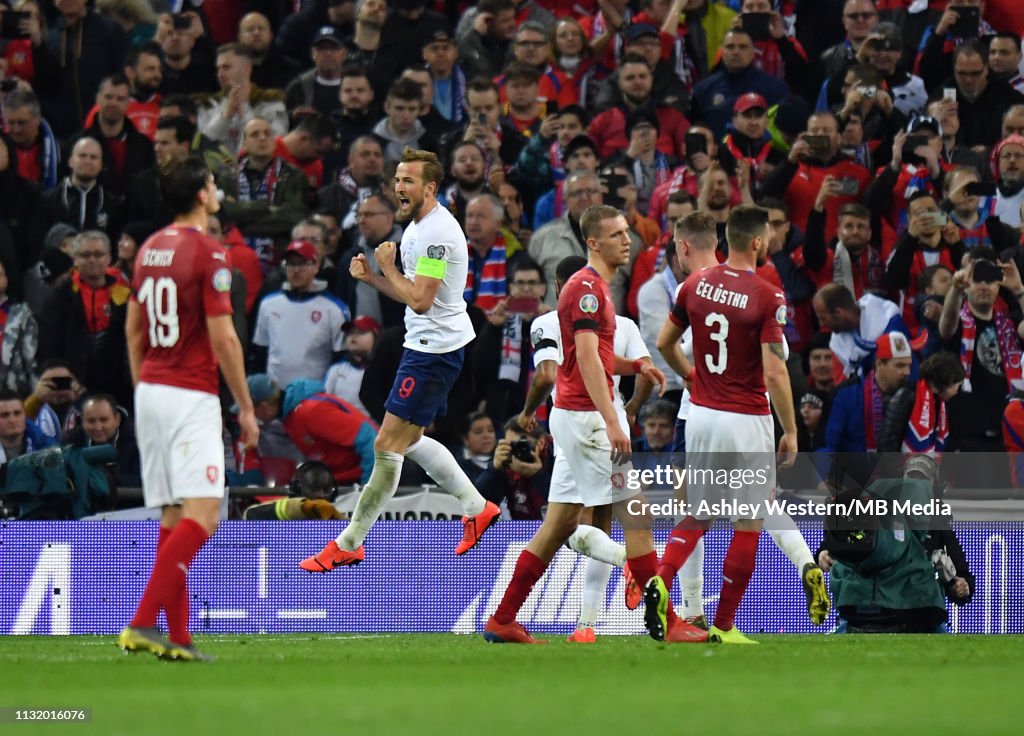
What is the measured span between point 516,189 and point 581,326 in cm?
690

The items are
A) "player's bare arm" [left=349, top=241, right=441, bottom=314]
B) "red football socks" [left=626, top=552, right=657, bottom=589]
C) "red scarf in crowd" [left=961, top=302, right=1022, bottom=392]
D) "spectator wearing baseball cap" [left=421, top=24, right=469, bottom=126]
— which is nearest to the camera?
"red football socks" [left=626, top=552, right=657, bottom=589]

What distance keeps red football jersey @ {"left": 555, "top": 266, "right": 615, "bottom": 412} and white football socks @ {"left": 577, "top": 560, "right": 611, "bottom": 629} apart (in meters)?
1.31

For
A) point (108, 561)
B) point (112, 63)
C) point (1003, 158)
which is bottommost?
point (108, 561)

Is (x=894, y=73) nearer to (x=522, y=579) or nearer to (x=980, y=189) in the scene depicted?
(x=980, y=189)

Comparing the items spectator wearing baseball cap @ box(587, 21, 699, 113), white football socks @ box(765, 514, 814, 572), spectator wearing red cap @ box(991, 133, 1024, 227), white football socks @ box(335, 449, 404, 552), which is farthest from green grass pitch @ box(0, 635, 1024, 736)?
spectator wearing baseball cap @ box(587, 21, 699, 113)

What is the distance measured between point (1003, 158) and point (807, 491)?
13.2 ft

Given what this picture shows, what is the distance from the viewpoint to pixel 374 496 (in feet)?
39.6

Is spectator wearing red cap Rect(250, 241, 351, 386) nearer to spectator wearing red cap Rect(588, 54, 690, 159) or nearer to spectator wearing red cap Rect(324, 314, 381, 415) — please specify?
spectator wearing red cap Rect(324, 314, 381, 415)

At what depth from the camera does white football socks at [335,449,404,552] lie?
39.5 feet

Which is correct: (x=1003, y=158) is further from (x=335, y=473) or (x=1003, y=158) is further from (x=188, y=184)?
(x=188, y=184)

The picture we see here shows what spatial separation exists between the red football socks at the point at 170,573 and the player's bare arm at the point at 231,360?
0.51m

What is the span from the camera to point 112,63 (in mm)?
20422

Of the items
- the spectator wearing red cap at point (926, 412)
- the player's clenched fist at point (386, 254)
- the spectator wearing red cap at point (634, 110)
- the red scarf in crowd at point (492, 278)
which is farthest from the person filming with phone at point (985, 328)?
the player's clenched fist at point (386, 254)

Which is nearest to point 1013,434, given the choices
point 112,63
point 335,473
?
point 335,473
